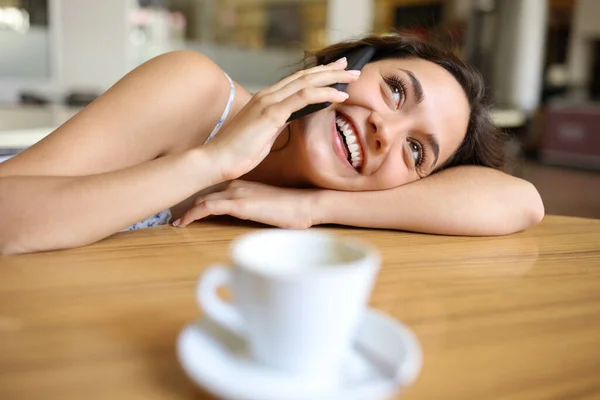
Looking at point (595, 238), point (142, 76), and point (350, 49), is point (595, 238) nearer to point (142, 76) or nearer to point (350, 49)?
point (350, 49)

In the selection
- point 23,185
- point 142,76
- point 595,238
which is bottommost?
point 595,238

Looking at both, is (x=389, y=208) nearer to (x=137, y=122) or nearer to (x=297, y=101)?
(x=297, y=101)

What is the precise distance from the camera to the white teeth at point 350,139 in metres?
0.98

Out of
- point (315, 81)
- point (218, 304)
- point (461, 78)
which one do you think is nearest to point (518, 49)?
point (461, 78)

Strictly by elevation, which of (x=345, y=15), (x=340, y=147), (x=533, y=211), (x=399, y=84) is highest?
(x=345, y=15)

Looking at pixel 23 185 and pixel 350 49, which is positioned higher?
pixel 350 49

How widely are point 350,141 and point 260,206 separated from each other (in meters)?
0.20

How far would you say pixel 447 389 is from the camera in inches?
16.2

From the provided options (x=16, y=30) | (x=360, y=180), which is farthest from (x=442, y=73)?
(x=16, y=30)

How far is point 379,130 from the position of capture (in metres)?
0.95

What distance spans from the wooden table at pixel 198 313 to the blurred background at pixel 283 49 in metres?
2.40

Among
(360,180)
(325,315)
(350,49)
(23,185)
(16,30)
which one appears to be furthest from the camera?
(16,30)

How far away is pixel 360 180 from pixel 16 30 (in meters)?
3.73

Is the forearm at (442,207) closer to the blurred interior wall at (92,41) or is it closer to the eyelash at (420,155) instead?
the eyelash at (420,155)
